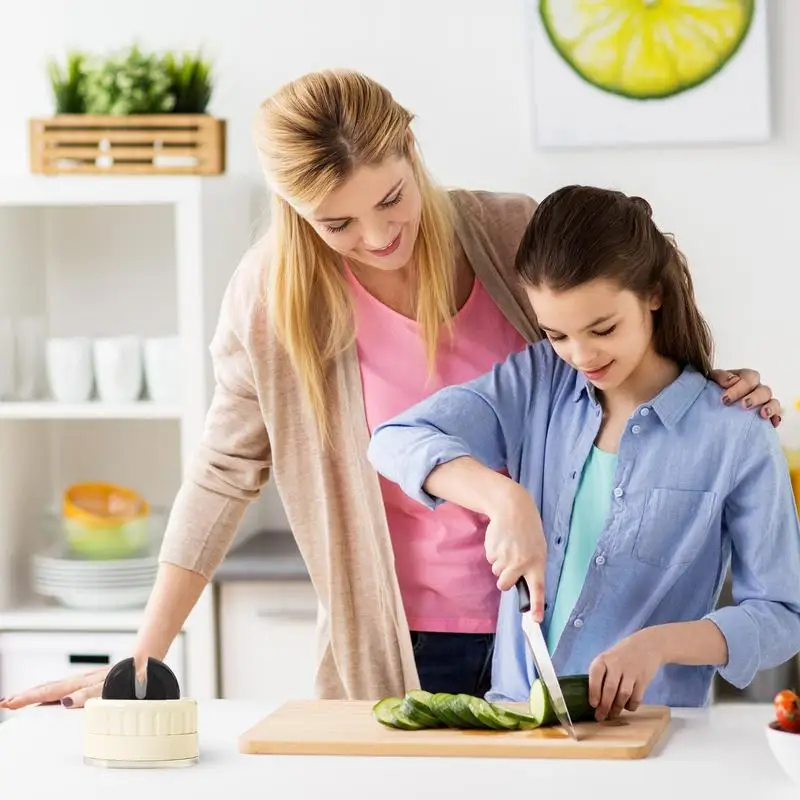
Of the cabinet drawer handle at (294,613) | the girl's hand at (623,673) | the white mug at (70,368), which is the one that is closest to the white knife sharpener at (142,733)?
the girl's hand at (623,673)

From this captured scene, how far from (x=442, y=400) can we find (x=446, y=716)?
1.43ft

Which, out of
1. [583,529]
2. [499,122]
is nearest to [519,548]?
[583,529]

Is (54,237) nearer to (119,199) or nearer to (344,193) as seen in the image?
(119,199)

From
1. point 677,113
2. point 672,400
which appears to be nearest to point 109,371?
point 677,113

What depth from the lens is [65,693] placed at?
159 centimetres

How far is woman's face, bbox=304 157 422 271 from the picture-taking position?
1572 mm

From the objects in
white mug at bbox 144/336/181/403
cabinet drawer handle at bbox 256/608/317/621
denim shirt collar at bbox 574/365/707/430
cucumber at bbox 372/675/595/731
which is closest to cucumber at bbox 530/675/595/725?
cucumber at bbox 372/675/595/731

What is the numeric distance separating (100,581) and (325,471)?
3.77ft

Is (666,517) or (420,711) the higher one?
(666,517)

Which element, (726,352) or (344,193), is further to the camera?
(726,352)

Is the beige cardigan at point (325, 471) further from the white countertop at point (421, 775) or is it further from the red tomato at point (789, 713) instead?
the red tomato at point (789, 713)

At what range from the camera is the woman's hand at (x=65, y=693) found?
5.13 feet

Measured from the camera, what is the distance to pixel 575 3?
9.80 ft

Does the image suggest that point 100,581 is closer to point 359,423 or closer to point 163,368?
point 163,368
